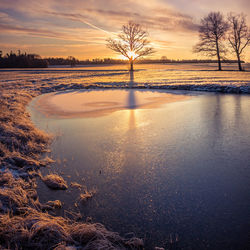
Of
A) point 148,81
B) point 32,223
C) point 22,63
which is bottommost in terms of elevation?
point 32,223

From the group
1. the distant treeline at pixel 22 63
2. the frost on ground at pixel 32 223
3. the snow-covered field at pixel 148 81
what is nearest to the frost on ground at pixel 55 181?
the frost on ground at pixel 32 223

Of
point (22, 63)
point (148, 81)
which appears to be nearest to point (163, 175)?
point (148, 81)

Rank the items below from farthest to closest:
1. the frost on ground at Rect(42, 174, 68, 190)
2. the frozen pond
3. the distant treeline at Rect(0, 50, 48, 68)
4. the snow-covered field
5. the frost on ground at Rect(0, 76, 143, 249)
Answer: the distant treeline at Rect(0, 50, 48, 68)
the snow-covered field
the frost on ground at Rect(42, 174, 68, 190)
the frozen pond
the frost on ground at Rect(0, 76, 143, 249)

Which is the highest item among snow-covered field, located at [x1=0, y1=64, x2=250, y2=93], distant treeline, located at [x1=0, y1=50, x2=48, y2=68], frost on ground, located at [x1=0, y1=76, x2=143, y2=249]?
distant treeline, located at [x1=0, y1=50, x2=48, y2=68]

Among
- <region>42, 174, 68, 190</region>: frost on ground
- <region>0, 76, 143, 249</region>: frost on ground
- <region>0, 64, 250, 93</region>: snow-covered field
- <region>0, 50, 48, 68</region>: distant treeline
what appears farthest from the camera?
<region>0, 50, 48, 68</region>: distant treeline

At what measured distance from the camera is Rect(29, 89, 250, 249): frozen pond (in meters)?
2.82

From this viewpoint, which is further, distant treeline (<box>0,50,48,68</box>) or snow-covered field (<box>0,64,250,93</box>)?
distant treeline (<box>0,50,48,68</box>)

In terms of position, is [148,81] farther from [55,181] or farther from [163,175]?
[55,181]

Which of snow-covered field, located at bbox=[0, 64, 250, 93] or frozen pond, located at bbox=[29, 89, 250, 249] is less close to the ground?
snow-covered field, located at bbox=[0, 64, 250, 93]

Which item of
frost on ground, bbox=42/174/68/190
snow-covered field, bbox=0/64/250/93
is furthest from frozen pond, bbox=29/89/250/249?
snow-covered field, bbox=0/64/250/93

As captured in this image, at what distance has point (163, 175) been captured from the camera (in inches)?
160

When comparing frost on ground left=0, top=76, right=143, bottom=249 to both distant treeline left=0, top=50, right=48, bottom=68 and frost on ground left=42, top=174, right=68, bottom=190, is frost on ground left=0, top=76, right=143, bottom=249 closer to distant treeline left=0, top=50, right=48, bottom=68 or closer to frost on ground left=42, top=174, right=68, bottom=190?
frost on ground left=42, top=174, right=68, bottom=190

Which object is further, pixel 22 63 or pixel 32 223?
pixel 22 63

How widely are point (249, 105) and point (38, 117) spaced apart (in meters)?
9.61
